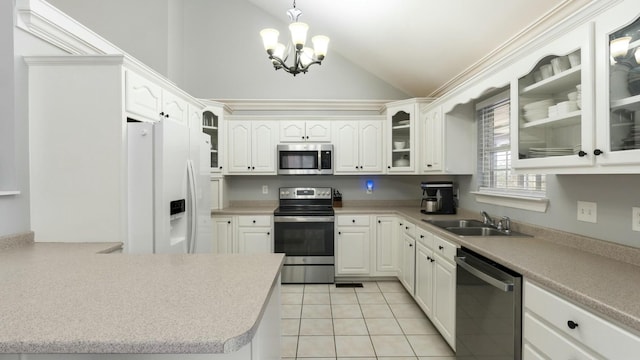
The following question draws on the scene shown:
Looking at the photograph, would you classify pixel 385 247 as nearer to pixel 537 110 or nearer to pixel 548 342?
pixel 537 110

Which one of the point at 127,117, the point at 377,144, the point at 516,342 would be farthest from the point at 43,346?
the point at 377,144

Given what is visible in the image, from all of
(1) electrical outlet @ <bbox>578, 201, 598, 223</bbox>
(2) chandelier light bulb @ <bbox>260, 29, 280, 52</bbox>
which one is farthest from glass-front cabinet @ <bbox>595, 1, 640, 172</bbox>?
(2) chandelier light bulb @ <bbox>260, 29, 280, 52</bbox>

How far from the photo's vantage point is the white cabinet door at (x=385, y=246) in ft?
11.9

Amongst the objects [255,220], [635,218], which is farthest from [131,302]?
[255,220]

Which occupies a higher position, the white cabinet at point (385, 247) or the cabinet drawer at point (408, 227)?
the cabinet drawer at point (408, 227)

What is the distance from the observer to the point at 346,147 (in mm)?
3873

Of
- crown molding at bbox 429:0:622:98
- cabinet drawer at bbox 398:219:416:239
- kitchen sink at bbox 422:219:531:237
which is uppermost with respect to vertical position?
crown molding at bbox 429:0:622:98

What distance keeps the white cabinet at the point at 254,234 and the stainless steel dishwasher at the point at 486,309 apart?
2.22 meters

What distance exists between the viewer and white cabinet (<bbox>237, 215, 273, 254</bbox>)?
11.7 ft

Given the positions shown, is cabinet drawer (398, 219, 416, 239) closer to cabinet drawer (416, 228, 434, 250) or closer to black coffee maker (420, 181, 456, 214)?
cabinet drawer (416, 228, 434, 250)

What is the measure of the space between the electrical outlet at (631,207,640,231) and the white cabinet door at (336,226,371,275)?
2413 mm

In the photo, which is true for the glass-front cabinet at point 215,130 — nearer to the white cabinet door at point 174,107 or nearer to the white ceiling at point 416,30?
the white cabinet door at point 174,107

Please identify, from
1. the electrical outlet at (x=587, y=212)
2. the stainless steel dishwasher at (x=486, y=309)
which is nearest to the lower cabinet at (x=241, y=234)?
the stainless steel dishwasher at (x=486, y=309)

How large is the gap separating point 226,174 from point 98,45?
192 cm
